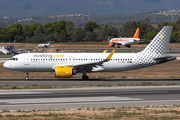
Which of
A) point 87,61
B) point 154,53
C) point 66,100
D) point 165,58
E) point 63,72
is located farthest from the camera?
point 154,53

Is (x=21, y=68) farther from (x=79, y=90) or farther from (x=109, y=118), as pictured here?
(x=109, y=118)

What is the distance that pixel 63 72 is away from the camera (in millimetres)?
35000

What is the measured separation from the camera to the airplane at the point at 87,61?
36500 millimetres

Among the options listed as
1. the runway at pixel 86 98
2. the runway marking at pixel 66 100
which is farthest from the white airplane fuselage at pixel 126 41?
the runway marking at pixel 66 100

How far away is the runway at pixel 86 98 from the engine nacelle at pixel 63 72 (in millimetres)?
5841

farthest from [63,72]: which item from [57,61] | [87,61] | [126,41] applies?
[126,41]

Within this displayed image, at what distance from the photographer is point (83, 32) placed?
187500 millimetres

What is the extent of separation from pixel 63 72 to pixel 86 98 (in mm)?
11024

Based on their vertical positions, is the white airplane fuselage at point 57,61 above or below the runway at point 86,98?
above

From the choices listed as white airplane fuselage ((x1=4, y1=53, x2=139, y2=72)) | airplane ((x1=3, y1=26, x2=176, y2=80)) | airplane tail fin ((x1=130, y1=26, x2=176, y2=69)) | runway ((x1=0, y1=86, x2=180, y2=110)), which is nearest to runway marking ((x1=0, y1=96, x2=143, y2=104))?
runway ((x1=0, y1=86, x2=180, y2=110))

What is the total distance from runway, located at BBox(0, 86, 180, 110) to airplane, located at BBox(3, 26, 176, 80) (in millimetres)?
7158

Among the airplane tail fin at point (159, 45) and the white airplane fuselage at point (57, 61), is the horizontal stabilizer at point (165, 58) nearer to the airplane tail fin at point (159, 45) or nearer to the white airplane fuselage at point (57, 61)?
the airplane tail fin at point (159, 45)

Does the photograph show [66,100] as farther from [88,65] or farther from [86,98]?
[88,65]

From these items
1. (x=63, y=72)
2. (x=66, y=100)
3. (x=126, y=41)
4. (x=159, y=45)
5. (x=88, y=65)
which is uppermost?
(x=126, y=41)
